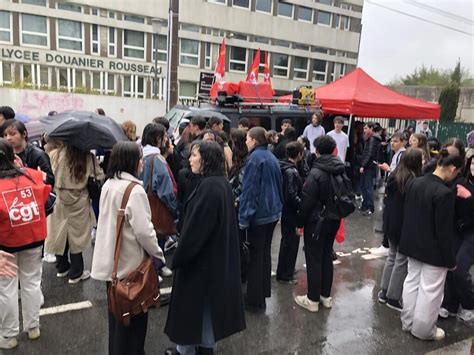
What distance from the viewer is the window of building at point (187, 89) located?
2860 centimetres

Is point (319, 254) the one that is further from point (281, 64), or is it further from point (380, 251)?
point (281, 64)

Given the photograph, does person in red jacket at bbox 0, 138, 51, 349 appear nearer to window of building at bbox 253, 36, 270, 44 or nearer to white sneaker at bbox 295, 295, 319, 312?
white sneaker at bbox 295, 295, 319, 312

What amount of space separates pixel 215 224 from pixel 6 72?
24.9 m

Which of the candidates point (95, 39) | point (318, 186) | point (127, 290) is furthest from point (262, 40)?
point (127, 290)

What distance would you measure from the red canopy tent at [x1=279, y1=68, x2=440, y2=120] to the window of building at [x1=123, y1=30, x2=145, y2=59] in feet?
59.2

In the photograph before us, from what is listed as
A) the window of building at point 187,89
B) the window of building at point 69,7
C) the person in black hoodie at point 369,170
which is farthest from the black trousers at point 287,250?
the window of building at point 187,89

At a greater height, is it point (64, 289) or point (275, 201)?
point (275, 201)

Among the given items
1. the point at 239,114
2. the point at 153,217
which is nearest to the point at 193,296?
the point at 153,217

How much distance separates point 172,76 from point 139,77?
13.1 metres

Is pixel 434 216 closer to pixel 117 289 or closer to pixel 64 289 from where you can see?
pixel 117 289

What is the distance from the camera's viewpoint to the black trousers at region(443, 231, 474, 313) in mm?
4121

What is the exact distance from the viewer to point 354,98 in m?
9.88

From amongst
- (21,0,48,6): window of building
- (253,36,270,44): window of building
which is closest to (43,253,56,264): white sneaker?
(21,0,48,6): window of building

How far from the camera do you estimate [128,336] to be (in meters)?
2.89
